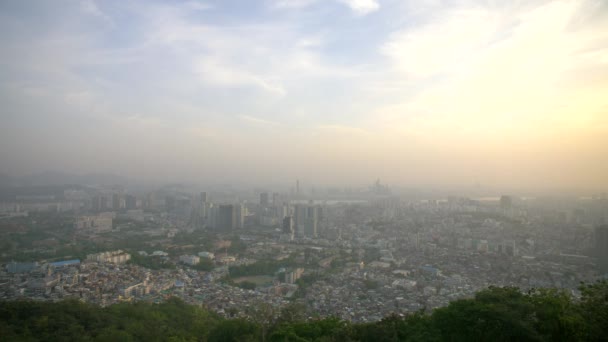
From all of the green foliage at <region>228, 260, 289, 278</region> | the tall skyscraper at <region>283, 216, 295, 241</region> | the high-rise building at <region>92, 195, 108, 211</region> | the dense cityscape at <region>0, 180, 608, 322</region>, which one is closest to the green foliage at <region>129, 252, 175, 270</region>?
the dense cityscape at <region>0, 180, 608, 322</region>

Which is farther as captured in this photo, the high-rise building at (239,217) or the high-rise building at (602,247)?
the high-rise building at (239,217)

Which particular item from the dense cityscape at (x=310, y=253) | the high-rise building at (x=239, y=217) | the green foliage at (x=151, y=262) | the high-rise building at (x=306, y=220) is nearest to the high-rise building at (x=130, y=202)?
the dense cityscape at (x=310, y=253)

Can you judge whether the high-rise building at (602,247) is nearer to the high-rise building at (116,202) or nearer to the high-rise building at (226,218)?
the high-rise building at (226,218)

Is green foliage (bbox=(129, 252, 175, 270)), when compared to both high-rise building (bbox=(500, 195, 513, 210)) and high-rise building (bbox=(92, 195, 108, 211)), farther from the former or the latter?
high-rise building (bbox=(500, 195, 513, 210))

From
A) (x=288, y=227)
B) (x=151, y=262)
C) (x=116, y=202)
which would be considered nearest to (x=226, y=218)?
(x=288, y=227)

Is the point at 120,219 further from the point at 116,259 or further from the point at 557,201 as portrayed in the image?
the point at 557,201
